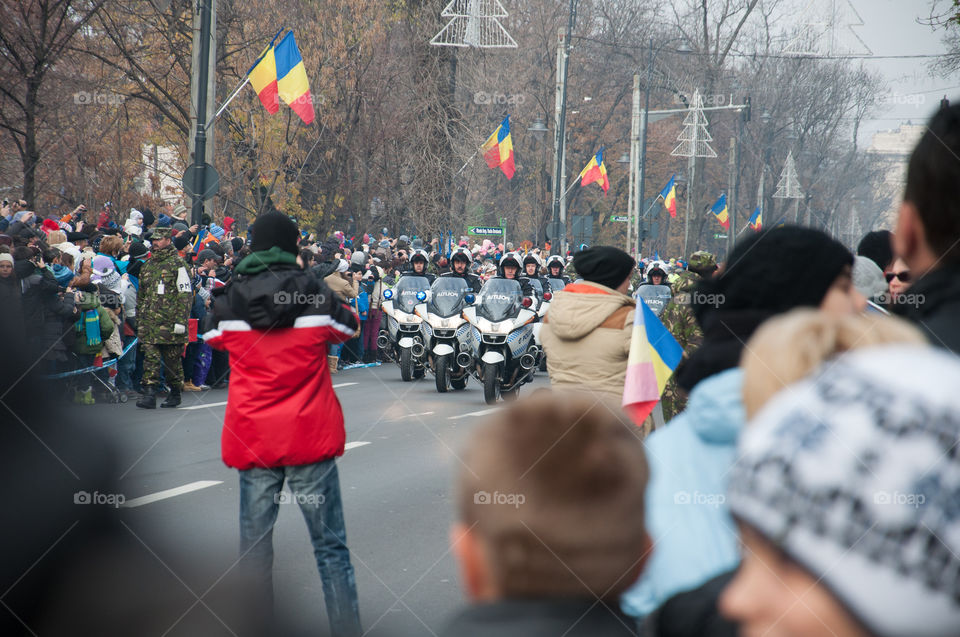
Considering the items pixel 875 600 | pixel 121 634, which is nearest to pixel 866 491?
pixel 875 600

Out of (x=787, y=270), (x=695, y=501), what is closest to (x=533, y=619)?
(x=695, y=501)

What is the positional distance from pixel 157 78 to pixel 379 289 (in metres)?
9.89

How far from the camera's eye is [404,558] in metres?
6.75

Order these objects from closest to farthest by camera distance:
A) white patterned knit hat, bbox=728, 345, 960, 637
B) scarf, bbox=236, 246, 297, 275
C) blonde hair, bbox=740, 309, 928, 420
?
white patterned knit hat, bbox=728, 345, 960, 637 < blonde hair, bbox=740, 309, 928, 420 < scarf, bbox=236, 246, 297, 275

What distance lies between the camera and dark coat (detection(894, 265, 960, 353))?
7.39 feet

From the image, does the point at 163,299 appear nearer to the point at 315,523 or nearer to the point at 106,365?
the point at 106,365

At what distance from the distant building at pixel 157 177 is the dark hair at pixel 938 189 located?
26215mm

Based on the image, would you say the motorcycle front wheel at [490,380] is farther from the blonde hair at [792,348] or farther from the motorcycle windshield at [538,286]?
the blonde hair at [792,348]

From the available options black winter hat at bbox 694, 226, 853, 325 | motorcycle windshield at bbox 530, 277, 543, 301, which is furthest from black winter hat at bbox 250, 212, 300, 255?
motorcycle windshield at bbox 530, 277, 543, 301

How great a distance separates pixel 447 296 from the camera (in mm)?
16500

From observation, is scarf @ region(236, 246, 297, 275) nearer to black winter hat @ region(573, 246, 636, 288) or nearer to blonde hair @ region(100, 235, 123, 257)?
black winter hat @ region(573, 246, 636, 288)

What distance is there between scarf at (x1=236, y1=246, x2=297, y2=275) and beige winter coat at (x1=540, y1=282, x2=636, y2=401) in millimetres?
1438

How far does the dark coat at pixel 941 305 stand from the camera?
225cm

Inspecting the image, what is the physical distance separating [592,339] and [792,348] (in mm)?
4247
